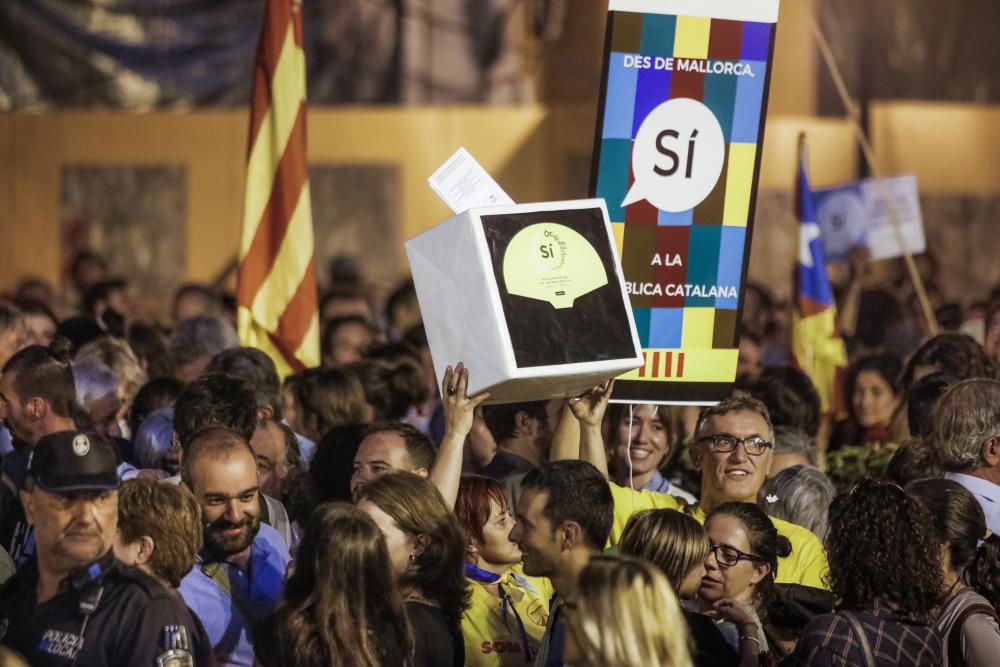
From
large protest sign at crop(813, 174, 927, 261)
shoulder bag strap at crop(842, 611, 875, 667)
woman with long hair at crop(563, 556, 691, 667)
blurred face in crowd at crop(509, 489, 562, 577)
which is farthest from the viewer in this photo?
large protest sign at crop(813, 174, 927, 261)

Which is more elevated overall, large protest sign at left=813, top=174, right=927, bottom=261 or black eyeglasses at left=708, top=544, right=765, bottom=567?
large protest sign at left=813, top=174, right=927, bottom=261

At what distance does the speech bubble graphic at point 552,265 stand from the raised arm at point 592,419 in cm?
56

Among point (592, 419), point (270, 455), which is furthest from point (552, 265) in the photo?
point (270, 455)

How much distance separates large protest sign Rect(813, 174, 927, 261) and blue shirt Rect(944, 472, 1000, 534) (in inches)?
267

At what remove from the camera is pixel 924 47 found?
58.9 feet

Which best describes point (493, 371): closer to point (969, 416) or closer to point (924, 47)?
point (969, 416)

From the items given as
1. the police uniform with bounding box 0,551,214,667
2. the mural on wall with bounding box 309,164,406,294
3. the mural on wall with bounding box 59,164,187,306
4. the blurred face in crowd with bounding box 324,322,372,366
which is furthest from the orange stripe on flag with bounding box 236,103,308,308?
the mural on wall with bounding box 59,164,187,306

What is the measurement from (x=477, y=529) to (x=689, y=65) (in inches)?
79.3

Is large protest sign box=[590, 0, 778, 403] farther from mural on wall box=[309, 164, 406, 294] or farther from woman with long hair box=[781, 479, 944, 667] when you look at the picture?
mural on wall box=[309, 164, 406, 294]

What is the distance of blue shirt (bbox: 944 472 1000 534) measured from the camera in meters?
6.01

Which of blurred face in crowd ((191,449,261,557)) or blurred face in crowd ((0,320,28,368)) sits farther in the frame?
blurred face in crowd ((0,320,28,368))

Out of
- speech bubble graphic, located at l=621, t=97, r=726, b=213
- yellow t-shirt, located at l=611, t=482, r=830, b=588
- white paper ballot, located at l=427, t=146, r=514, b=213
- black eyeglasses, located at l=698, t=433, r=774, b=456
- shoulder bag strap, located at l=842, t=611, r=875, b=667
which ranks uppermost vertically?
speech bubble graphic, located at l=621, t=97, r=726, b=213

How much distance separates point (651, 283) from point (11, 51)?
38.7 ft

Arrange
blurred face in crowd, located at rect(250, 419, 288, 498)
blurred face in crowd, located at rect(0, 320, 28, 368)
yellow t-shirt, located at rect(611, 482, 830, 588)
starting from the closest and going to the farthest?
yellow t-shirt, located at rect(611, 482, 830, 588) < blurred face in crowd, located at rect(250, 419, 288, 498) < blurred face in crowd, located at rect(0, 320, 28, 368)
